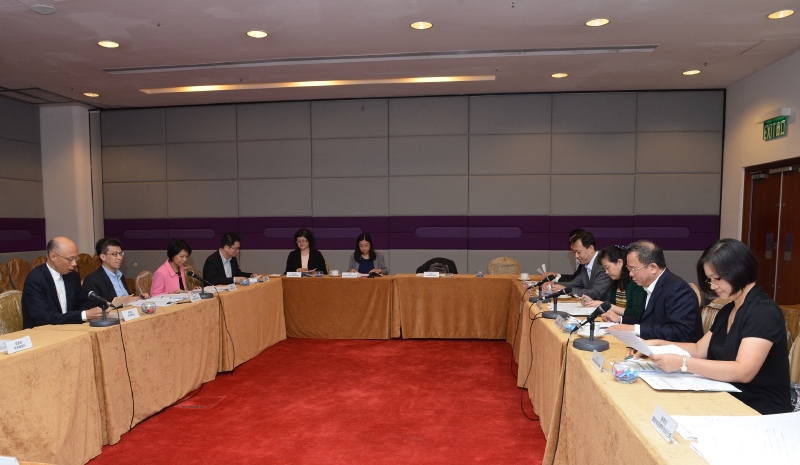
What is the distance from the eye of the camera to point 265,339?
4.95 meters

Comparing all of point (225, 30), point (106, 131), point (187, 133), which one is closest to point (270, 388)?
point (225, 30)

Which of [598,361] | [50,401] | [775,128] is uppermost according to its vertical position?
[775,128]

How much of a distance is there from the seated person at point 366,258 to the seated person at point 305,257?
0.40 m

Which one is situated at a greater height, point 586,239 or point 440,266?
point 586,239

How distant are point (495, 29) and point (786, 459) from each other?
382 cm

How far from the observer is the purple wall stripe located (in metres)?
6.65

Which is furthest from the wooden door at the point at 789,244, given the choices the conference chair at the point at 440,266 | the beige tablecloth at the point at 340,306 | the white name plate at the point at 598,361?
the white name plate at the point at 598,361

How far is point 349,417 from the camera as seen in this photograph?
129 inches

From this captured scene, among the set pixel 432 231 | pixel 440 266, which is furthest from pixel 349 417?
pixel 432 231

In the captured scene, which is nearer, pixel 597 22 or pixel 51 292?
pixel 51 292

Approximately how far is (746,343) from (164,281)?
4175 mm

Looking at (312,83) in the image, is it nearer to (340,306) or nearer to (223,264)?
(223,264)

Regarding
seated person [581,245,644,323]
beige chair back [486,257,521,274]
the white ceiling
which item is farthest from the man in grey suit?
the white ceiling

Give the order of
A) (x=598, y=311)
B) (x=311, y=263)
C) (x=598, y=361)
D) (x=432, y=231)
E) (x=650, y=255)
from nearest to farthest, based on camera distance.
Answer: (x=598, y=361) → (x=598, y=311) → (x=650, y=255) → (x=311, y=263) → (x=432, y=231)
